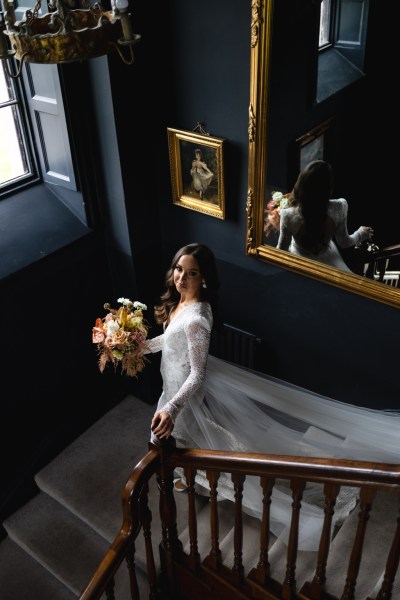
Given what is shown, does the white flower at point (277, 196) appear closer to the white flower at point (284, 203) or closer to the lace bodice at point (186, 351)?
the white flower at point (284, 203)

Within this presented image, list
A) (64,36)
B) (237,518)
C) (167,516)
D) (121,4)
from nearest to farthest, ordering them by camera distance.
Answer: (121,4) < (64,36) < (237,518) < (167,516)

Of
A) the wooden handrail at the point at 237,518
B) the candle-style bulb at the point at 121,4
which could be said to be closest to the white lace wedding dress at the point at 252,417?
the wooden handrail at the point at 237,518

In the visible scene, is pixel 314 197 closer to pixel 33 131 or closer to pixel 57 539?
pixel 33 131

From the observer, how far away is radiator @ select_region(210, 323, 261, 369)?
5.01 meters

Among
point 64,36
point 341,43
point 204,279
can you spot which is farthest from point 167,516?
point 341,43

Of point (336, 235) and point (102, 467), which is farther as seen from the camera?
point (102, 467)

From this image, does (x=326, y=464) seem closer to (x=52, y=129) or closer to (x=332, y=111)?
(x=332, y=111)

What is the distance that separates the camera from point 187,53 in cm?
428

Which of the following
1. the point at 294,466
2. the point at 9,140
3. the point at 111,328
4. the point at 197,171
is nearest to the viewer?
the point at 294,466

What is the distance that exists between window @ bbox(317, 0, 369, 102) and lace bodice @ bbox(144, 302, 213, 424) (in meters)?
1.51

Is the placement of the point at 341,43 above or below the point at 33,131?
above

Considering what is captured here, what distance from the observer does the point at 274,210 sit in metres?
4.35

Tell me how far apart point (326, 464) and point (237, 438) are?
1.61 meters

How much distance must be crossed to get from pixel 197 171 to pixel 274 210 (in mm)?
648
